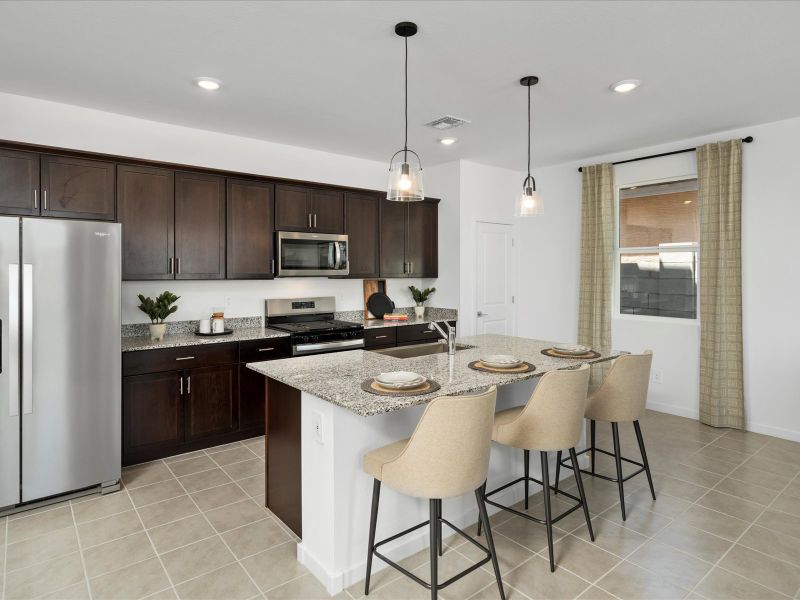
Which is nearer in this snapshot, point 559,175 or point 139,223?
point 139,223

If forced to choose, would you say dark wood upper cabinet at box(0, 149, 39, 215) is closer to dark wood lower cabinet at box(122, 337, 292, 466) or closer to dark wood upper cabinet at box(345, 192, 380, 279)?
dark wood lower cabinet at box(122, 337, 292, 466)

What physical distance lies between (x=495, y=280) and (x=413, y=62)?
335 centimetres

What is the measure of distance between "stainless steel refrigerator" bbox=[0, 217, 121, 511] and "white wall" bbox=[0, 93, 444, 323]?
94 centimetres

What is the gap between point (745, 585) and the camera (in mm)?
2197

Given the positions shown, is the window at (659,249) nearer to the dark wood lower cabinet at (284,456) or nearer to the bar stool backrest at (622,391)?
the bar stool backrest at (622,391)

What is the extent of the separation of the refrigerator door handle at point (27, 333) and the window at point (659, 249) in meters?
5.23

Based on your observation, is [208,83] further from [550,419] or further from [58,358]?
[550,419]

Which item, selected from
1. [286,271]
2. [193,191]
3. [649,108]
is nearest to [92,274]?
[193,191]

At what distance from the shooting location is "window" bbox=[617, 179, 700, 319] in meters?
4.80

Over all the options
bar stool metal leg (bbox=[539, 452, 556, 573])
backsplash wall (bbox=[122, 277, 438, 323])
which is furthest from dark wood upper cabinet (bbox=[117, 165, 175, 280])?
bar stool metal leg (bbox=[539, 452, 556, 573])

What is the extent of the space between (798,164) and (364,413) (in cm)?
441

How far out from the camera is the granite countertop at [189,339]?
361 cm

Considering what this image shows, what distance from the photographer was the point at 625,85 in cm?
329

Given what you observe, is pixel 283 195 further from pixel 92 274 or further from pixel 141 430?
Result: pixel 141 430
